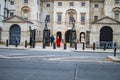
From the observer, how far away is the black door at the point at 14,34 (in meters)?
46.8

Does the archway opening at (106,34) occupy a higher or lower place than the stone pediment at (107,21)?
lower

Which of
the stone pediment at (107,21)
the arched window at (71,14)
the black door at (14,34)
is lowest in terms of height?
the black door at (14,34)

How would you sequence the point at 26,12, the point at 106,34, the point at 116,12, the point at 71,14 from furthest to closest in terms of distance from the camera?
the point at 71,14
the point at 26,12
the point at 116,12
the point at 106,34

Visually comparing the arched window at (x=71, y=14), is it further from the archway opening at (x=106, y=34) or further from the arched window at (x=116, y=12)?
the archway opening at (x=106, y=34)

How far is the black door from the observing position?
1844 inches

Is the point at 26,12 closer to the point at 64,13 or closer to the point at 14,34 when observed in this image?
the point at 64,13

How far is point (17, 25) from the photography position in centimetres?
4766

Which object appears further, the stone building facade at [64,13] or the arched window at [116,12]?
the stone building facade at [64,13]

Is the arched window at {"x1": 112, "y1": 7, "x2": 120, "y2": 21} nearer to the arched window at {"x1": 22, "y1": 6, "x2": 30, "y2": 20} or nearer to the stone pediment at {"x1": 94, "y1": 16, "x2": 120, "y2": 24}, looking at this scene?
the stone pediment at {"x1": 94, "y1": 16, "x2": 120, "y2": 24}

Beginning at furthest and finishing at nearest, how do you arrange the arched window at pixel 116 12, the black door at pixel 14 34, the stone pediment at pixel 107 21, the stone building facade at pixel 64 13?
the stone building facade at pixel 64 13 → the arched window at pixel 116 12 → the black door at pixel 14 34 → the stone pediment at pixel 107 21

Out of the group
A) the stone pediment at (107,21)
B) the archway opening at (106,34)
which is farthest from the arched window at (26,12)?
the archway opening at (106,34)

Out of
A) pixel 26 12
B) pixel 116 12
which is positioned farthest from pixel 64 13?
pixel 116 12

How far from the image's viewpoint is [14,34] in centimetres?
4709

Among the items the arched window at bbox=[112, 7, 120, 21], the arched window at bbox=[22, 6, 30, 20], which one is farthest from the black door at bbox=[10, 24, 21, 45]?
the arched window at bbox=[112, 7, 120, 21]
